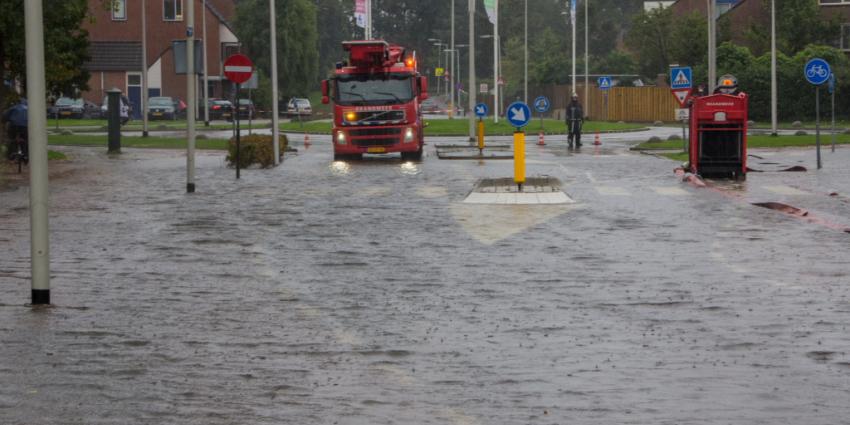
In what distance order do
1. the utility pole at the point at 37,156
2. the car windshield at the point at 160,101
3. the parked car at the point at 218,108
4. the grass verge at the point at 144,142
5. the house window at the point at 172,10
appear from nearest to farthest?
the utility pole at the point at 37,156, the grass verge at the point at 144,142, the car windshield at the point at 160,101, the parked car at the point at 218,108, the house window at the point at 172,10

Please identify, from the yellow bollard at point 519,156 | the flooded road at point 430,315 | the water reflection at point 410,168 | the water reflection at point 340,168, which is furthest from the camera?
the water reflection at point 340,168

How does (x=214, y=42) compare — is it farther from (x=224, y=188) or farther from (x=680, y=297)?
(x=680, y=297)

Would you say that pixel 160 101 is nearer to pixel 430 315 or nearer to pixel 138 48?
Answer: pixel 138 48

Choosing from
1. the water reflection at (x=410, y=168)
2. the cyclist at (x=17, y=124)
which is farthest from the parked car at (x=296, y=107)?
the cyclist at (x=17, y=124)

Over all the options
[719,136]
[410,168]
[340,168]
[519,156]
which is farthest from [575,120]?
[519,156]

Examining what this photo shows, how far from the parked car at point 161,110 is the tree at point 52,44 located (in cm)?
4898

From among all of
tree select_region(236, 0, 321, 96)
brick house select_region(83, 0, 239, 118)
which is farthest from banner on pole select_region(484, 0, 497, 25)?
tree select_region(236, 0, 321, 96)

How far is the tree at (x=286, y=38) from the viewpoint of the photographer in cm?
11359

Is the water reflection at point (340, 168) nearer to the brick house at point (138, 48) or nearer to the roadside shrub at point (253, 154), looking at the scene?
the roadside shrub at point (253, 154)

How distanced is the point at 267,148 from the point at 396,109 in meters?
4.71

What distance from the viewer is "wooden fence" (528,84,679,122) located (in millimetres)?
94812

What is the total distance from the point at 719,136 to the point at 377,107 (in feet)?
41.1

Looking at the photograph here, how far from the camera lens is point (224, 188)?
95.6 feet

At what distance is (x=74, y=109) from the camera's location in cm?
9481
